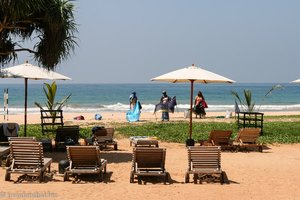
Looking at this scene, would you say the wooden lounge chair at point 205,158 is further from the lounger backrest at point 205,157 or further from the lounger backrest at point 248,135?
the lounger backrest at point 248,135

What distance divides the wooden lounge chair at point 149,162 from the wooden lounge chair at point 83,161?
690mm

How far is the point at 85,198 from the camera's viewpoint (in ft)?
25.7

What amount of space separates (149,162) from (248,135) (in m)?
5.09

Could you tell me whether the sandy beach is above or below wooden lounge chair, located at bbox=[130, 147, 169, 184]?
below

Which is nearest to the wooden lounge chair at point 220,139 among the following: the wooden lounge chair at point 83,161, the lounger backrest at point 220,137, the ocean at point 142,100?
the lounger backrest at point 220,137

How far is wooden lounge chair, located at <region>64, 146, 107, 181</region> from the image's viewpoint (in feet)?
30.0

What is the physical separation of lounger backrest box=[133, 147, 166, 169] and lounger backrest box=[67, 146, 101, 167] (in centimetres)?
76

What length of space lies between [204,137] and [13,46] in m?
6.91

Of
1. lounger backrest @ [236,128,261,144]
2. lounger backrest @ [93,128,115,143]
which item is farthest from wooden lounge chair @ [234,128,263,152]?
lounger backrest @ [93,128,115,143]

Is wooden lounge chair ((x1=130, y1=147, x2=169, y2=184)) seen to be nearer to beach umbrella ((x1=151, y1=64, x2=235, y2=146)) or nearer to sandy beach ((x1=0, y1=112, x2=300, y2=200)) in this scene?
sandy beach ((x1=0, y1=112, x2=300, y2=200))

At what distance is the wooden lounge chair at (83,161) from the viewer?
30.0ft

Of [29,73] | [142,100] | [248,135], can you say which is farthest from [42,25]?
Answer: [142,100]

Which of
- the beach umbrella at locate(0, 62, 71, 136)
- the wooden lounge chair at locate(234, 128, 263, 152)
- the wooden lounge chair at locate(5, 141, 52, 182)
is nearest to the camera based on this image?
the wooden lounge chair at locate(5, 141, 52, 182)

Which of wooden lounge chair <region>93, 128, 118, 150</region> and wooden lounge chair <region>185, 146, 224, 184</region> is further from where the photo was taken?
wooden lounge chair <region>93, 128, 118, 150</region>
